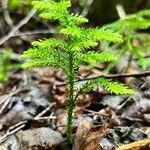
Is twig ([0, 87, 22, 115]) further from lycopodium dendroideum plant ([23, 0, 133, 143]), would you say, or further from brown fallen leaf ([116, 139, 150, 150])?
brown fallen leaf ([116, 139, 150, 150])

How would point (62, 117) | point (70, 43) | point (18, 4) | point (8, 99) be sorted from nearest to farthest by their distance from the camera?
1. point (70, 43)
2. point (62, 117)
3. point (8, 99)
4. point (18, 4)

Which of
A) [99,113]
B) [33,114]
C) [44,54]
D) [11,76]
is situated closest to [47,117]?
[33,114]

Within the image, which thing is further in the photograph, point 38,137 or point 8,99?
point 8,99

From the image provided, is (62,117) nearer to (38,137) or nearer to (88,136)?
(38,137)

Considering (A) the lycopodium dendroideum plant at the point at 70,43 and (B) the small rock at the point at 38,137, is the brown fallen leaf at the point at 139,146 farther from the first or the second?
(B) the small rock at the point at 38,137

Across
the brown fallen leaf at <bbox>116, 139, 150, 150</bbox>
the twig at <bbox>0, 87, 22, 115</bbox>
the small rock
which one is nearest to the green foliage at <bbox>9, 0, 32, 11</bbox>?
the twig at <bbox>0, 87, 22, 115</bbox>

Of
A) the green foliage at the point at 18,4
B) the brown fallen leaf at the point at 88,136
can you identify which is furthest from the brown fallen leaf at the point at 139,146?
the green foliage at the point at 18,4

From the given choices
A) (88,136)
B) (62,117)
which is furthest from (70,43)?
(62,117)

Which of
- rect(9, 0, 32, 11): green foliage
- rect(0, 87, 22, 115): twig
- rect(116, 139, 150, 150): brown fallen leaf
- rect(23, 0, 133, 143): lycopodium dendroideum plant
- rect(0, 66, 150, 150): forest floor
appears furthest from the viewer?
rect(9, 0, 32, 11): green foliage
